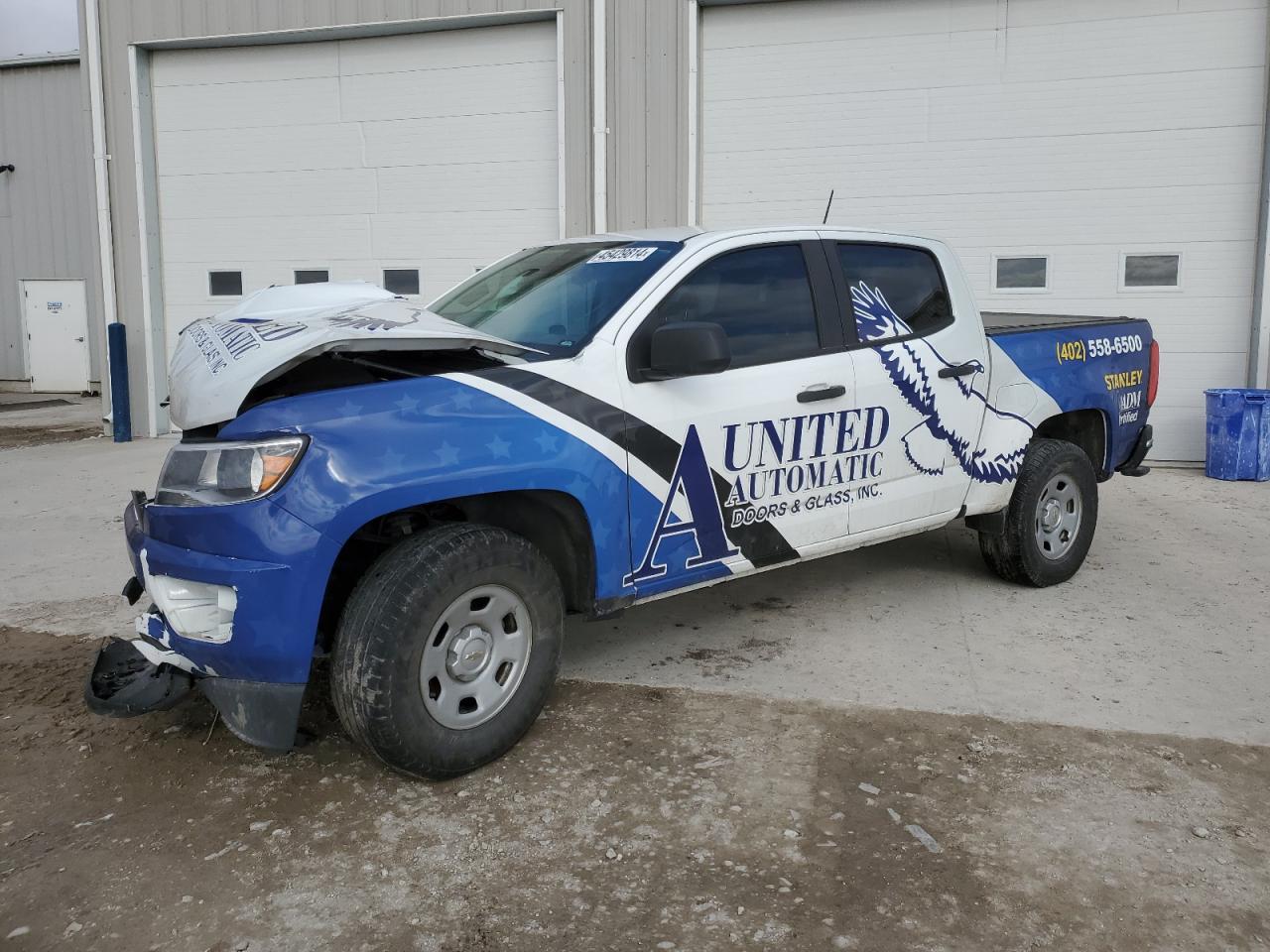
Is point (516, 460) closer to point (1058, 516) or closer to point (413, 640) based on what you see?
point (413, 640)

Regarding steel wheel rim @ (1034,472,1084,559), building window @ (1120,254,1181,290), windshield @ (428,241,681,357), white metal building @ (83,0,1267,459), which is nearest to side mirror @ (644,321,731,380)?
windshield @ (428,241,681,357)

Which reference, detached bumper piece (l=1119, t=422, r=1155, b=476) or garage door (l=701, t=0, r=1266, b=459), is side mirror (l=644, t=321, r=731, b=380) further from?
garage door (l=701, t=0, r=1266, b=459)

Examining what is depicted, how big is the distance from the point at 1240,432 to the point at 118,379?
35.6 feet

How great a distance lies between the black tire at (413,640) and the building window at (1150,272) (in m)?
7.79

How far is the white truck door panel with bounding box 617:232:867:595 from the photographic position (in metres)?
3.92

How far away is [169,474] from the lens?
11.2 ft

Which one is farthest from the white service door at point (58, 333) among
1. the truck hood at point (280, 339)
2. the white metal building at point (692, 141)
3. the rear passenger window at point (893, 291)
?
the rear passenger window at point (893, 291)

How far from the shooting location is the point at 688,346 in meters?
3.72

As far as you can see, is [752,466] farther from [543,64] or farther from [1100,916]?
[543,64]

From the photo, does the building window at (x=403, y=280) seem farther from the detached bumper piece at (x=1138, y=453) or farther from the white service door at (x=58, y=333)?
the white service door at (x=58, y=333)

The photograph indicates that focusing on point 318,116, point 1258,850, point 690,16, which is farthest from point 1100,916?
point 318,116

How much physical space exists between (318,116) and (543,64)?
8.50 feet

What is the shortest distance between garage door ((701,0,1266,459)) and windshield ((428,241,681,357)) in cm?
594

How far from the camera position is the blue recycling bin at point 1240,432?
8.77m
